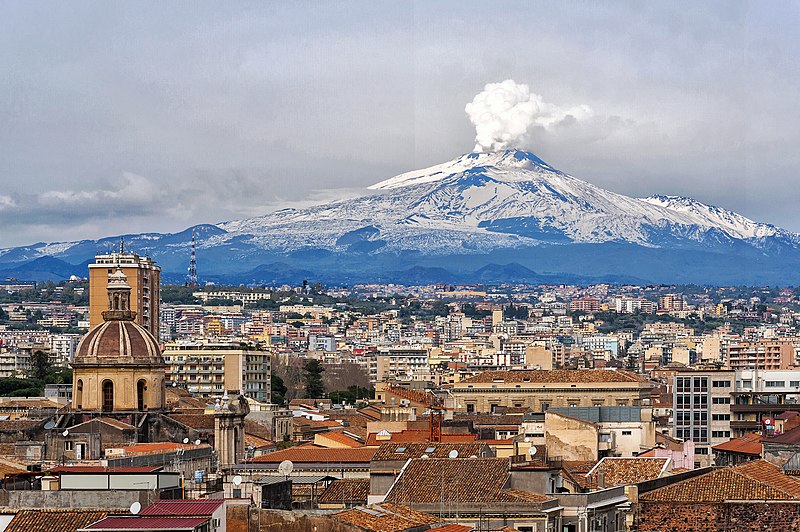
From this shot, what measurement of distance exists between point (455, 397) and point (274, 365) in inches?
2189

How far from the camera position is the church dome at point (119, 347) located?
226 feet

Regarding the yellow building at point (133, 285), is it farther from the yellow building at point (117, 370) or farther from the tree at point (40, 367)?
the yellow building at point (117, 370)

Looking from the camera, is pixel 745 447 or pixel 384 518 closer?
pixel 384 518

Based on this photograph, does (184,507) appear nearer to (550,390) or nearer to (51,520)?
(51,520)

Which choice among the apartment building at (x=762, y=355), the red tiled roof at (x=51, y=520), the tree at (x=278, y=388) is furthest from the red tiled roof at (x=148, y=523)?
the apartment building at (x=762, y=355)

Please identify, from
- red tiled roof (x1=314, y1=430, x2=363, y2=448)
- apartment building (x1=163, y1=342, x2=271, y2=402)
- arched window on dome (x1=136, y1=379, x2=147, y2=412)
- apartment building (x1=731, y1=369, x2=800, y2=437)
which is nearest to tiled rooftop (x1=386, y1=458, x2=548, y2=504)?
red tiled roof (x1=314, y1=430, x2=363, y2=448)

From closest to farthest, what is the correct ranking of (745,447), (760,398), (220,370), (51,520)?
(51,520), (745,447), (760,398), (220,370)

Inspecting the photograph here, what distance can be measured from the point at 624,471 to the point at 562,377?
68829 mm

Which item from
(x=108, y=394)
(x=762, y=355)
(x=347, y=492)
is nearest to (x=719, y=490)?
(x=347, y=492)

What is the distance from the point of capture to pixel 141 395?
69.8 metres

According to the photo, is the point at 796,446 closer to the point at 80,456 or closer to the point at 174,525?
the point at 80,456

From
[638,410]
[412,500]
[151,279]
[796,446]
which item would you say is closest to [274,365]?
[151,279]

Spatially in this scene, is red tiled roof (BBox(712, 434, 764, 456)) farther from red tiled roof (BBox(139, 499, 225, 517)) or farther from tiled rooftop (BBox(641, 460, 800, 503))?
red tiled roof (BBox(139, 499, 225, 517))

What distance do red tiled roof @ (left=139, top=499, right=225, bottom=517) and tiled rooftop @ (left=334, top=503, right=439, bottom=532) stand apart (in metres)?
1.80
